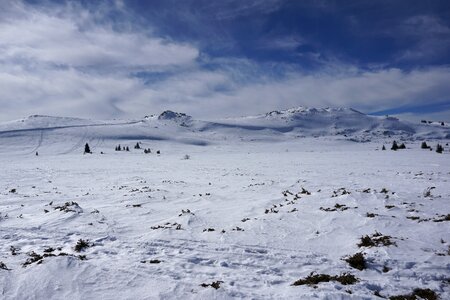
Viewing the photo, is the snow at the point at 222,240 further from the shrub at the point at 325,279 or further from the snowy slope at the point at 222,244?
the shrub at the point at 325,279

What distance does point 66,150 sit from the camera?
8550 cm

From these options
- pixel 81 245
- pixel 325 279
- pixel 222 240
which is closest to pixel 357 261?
pixel 325 279

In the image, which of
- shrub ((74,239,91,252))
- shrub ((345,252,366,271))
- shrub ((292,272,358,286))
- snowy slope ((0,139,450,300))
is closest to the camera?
snowy slope ((0,139,450,300))

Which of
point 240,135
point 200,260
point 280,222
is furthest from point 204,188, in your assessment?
point 240,135

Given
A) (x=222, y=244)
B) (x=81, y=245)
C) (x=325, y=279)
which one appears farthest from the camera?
(x=222, y=244)

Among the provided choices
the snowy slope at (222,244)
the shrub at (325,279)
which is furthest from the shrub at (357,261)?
the shrub at (325,279)

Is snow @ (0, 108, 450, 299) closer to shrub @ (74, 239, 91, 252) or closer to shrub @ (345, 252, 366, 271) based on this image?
shrub @ (345, 252, 366, 271)

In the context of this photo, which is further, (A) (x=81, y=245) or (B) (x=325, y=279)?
(A) (x=81, y=245)

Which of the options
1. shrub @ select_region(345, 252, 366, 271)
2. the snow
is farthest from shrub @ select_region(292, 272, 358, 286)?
shrub @ select_region(345, 252, 366, 271)

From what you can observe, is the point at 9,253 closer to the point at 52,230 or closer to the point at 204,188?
the point at 52,230

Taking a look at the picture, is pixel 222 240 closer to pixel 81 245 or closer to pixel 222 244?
pixel 222 244

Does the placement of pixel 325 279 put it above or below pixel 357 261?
below

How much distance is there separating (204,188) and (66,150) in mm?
71656

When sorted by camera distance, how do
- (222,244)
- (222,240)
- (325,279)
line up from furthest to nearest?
(222,240) → (222,244) → (325,279)
